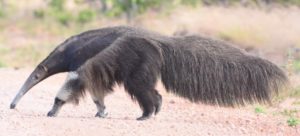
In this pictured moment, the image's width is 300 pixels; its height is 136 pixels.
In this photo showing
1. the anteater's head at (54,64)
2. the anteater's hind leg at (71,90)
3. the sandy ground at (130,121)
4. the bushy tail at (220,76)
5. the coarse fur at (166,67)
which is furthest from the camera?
the anteater's head at (54,64)

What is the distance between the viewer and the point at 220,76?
934cm

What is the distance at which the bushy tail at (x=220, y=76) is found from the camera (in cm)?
913

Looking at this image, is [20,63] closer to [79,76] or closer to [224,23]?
[224,23]

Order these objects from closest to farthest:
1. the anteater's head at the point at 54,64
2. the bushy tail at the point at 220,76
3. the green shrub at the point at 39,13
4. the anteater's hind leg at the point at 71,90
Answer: the bushy tail at the point at 220,76 < the anteater's hind leg at the point at 71,90 < the anteater's head at the point at 54,64 < the green shrub at the point at 39,13

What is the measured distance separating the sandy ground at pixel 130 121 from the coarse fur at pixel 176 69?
0.36 meters

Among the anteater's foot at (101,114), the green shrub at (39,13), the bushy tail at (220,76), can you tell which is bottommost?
the green shrub at (39,13)

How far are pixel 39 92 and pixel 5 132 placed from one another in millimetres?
4548

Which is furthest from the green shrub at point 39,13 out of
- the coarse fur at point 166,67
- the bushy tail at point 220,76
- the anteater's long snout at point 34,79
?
the bushy tail at point 220,76

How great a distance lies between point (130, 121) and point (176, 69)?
0.82 m

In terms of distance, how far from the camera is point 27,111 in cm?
1042

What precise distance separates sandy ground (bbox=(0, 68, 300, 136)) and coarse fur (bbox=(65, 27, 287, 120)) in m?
0.36

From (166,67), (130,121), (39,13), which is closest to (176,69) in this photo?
(166,67)

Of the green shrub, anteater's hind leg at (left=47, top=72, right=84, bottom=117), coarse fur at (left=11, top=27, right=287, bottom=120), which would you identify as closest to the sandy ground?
anteater's hind leg at (left=47, top=72, right=84, bottom=117)

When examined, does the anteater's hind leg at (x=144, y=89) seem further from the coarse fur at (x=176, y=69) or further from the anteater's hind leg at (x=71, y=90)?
the anteater's hind leg at (x=71, y=90)
